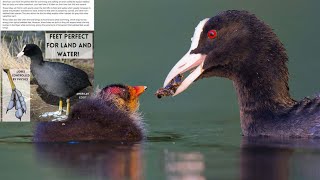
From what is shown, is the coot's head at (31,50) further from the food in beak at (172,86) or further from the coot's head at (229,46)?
the coot's head at (229,46)

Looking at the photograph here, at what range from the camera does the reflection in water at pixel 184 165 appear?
22.9 feet

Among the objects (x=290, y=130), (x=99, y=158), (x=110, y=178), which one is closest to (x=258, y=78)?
(x=290, y=130)

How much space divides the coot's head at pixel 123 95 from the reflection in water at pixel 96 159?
21.0 inches

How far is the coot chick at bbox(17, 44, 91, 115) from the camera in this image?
9828 mm

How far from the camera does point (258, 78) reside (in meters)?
8.77

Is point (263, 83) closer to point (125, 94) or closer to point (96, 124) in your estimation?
point (125, 94)

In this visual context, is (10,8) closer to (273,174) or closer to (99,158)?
(99,158)

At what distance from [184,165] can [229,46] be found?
5.59ft

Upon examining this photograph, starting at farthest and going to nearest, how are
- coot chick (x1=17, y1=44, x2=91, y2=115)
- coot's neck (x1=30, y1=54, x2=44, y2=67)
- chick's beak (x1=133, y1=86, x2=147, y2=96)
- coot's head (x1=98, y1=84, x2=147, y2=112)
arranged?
coot's neck (x1=30, y1=54, x2=44, y2=67)
coot chick (x1=17, y1=44, x2=91, y2=115)
chick's beak (x1=133, y1=86, x2=147, y2=96)
coot's head (x1=98, y1=84, x2=147, y2=112)

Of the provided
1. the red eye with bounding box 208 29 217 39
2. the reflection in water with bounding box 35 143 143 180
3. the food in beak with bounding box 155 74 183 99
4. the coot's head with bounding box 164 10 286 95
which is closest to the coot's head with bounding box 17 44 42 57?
the reflection in water with bounding box 35 143 143 180

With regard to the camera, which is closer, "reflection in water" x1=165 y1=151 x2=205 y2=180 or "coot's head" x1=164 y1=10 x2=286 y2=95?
"reflection in water" x1=165 y1=151 x2=205 y2=180

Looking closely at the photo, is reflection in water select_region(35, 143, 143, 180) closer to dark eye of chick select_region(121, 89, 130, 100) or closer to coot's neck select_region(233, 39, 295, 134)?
dark eye of chick select_region(121, 89, 130, 100)

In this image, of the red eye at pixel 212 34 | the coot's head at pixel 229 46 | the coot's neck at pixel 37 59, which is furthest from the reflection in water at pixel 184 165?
the coot's neck at pixel 37 59

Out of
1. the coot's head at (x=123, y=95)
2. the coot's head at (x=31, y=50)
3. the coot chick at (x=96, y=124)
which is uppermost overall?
the coot's head at (x=31, y=50)
